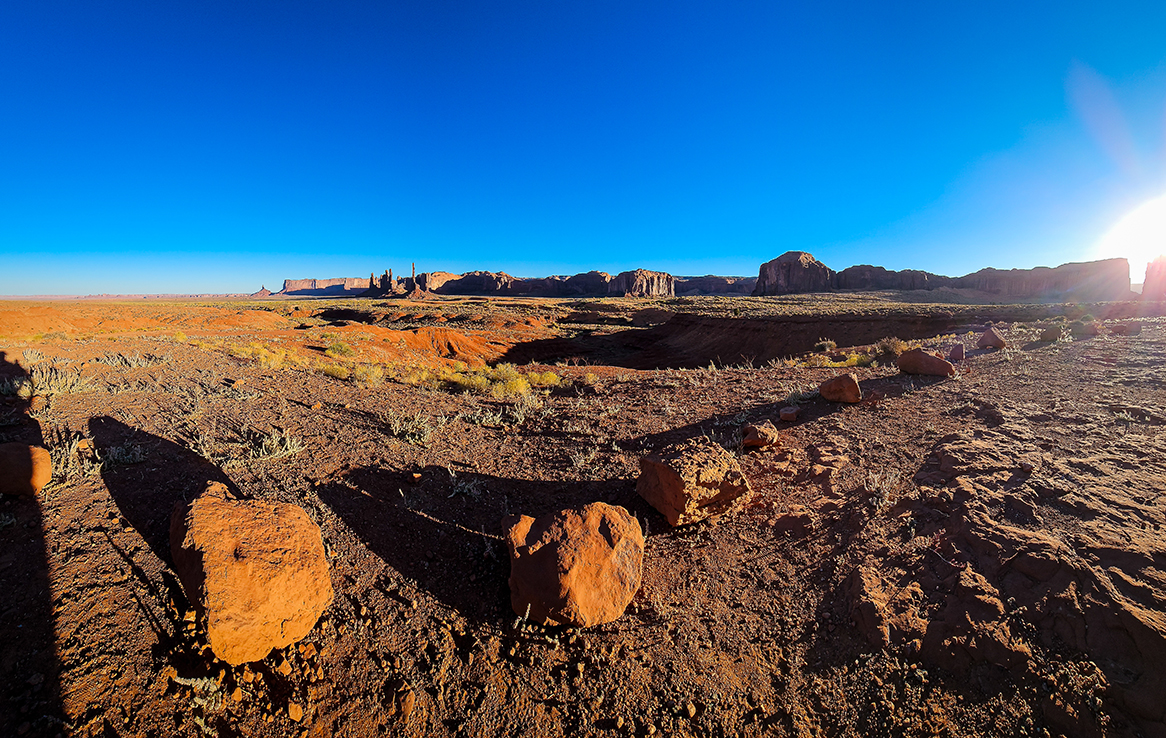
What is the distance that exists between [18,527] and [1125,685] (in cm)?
681

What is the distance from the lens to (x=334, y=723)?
2158 millimetres

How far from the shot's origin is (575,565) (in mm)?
2807

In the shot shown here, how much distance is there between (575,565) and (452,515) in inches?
60.8

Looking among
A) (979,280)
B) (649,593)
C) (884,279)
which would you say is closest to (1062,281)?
(979,280)

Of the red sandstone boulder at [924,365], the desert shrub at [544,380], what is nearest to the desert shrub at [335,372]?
the desert shrub at [544,380]

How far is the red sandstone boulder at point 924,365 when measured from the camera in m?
7.16

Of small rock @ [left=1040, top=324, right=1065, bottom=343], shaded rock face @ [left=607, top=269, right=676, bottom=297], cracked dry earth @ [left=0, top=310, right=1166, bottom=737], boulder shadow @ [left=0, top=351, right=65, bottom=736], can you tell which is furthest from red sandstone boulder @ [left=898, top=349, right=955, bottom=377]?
shaded rock face @ [left=607, top=269, right=676, bottom=297]

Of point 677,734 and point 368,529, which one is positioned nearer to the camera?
point 677,734

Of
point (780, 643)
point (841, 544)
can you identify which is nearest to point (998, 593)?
point (841, 544)

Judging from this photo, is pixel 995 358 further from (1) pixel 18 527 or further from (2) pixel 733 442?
(1) pixel 18 527

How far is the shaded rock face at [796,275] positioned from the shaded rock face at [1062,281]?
22.6m

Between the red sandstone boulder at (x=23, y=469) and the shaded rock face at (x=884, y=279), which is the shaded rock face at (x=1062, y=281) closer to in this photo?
the shaded rock face at (x=884, y=279)

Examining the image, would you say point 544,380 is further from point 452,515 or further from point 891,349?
point 891,349

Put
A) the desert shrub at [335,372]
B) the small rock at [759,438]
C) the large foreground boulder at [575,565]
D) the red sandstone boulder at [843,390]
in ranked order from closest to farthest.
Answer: the large foreground boulder at [575,565]
the small rock at [759,438]
the red sandstone boulder at [843,390]
the desert shrub at [335,372]
